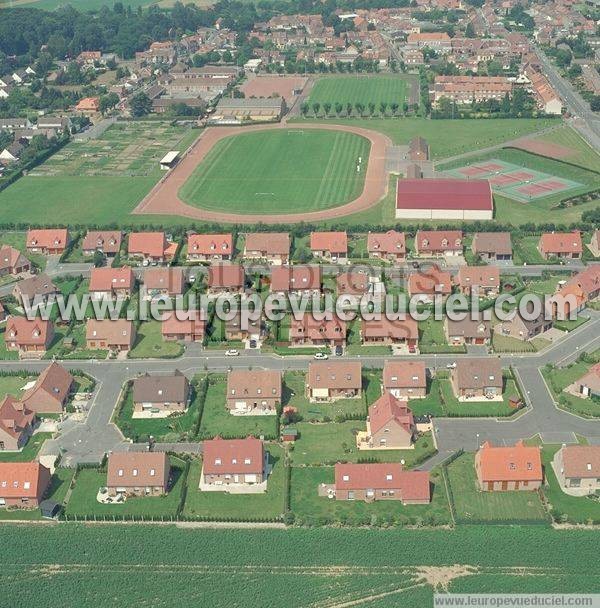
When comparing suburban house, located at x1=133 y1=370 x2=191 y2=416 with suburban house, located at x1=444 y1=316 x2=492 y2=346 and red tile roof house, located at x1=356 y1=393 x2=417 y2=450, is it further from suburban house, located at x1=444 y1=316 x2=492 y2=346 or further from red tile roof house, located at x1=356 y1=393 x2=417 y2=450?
suburban house, located at x1=444 y1=316 x2=492 y2=346

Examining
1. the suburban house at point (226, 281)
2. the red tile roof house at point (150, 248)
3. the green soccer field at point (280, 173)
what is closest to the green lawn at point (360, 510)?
the suburban house at point (226, 281)

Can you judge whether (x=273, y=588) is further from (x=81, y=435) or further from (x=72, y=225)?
(x=72, y=225)

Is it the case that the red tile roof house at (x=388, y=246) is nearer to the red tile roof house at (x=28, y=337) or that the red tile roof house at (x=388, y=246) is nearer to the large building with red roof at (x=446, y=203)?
the large building with red roof at (x=446, y=203)

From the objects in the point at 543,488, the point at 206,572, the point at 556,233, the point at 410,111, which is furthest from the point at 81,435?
the point at 410,111

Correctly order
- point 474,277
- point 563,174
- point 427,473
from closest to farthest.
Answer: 1. point 427,473
2. point 474,277
3. point 563,174

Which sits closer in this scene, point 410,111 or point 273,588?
point 273,588
